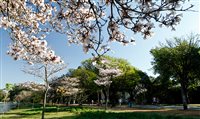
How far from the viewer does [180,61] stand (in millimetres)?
34531

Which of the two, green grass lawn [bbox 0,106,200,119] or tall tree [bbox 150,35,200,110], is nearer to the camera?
green grass lawn [bbox 0,106,200,119]

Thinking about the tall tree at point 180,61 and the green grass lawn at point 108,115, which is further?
the tall tree at point 180,61

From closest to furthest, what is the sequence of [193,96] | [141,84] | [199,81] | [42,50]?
[42,50], [199,81], [193,96], [141,84]

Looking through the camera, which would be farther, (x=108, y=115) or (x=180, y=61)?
(x=180, y=61)

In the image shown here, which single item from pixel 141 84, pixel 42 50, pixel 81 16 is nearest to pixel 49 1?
pixel 81 16

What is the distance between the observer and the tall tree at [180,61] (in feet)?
112

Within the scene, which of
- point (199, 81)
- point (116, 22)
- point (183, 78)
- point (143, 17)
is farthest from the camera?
point (199, 81)

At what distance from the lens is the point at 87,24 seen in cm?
553

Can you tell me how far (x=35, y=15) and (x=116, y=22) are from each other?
267cm

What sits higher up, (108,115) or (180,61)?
(180,61)

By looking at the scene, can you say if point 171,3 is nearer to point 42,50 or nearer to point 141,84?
point 42,50

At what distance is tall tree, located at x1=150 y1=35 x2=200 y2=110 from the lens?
3412cm

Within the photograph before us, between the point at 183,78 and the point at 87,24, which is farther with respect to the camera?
the point at 183,78

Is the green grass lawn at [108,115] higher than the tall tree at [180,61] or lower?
lower
